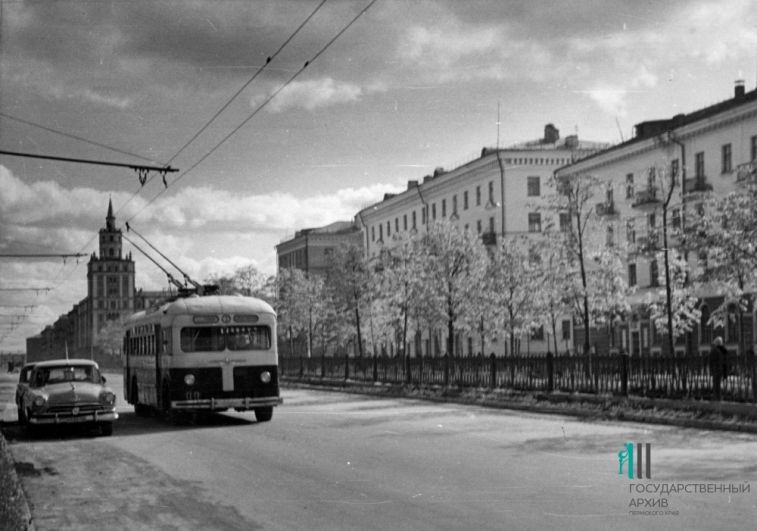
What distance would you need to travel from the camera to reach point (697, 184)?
168 ft

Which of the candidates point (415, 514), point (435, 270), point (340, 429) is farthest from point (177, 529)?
point (435, 270)

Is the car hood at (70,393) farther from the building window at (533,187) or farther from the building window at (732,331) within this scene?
the building window at (533,187)

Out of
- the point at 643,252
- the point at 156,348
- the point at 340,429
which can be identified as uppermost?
the point at 643,252

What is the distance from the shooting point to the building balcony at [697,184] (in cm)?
5033

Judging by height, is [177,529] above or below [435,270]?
below

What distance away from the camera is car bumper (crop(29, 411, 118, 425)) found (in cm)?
1867

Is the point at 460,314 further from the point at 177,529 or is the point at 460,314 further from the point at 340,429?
the point at 177,529

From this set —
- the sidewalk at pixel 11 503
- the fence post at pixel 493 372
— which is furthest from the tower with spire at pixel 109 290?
the sidewalk at pixel 11 503

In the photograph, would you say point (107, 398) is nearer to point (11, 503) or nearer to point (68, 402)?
point (68, 402)

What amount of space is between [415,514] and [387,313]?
43.0 metres

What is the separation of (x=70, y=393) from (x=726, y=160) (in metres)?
39.1

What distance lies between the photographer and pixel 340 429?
19.7 metres

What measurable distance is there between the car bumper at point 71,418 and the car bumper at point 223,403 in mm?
2251

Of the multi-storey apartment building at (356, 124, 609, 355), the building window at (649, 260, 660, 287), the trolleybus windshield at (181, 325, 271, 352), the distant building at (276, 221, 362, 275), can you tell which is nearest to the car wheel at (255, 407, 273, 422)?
the trolleybus windshield at (181, 325, 271, 352)
